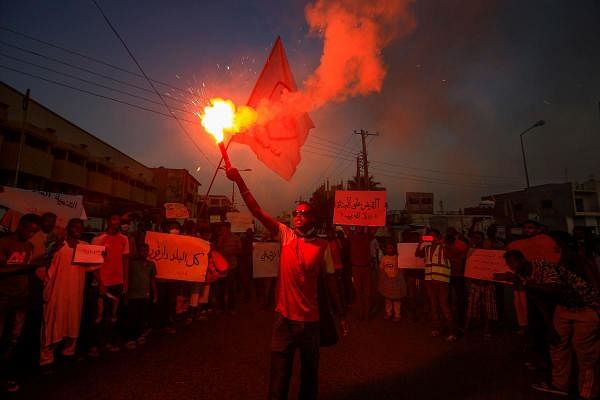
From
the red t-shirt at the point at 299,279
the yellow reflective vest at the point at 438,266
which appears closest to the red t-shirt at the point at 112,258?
the red t-shirt at the point at 299,279

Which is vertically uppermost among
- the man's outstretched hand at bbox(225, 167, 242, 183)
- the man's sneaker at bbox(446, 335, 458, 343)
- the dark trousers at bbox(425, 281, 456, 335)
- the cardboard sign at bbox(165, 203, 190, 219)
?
the cardboard sign at bbox(165, 203, 190, 219)

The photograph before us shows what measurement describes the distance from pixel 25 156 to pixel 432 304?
93.7 ft

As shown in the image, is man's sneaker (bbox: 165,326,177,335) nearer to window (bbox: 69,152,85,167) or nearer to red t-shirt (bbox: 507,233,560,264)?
red t-shirt (bbox: 507,233,560,264)

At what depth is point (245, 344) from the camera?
566cm

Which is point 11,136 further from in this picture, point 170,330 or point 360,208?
point 360,208

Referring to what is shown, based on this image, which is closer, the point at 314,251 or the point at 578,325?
the point at 314,251

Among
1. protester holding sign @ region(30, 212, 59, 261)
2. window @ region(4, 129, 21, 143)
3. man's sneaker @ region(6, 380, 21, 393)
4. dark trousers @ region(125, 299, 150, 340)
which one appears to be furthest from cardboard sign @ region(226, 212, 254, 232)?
window @ region(4, 129, 21, 143)

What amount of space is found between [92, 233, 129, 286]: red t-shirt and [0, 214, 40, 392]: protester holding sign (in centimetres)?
103

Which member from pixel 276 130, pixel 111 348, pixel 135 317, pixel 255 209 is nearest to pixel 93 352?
pixel 111 348

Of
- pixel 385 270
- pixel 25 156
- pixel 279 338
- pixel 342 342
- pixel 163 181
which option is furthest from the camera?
pixel 163 181

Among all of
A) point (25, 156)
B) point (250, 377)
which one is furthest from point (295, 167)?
point (25, 156)

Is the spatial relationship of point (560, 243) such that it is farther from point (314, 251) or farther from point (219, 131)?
point (219, 131)

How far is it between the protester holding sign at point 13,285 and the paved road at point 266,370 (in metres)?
0.47

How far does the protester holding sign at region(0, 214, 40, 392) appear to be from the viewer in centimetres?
385
